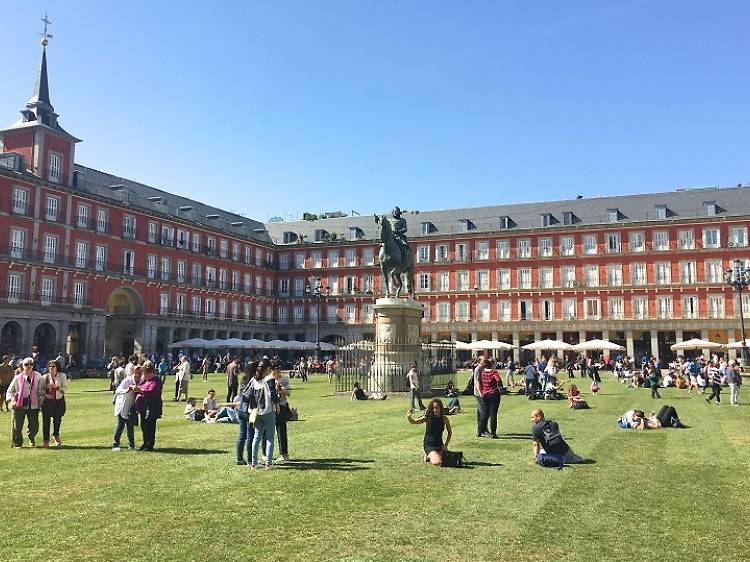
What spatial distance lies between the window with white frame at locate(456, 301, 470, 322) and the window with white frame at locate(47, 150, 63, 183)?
1406 inches

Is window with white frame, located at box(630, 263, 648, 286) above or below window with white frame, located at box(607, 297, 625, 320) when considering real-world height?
above

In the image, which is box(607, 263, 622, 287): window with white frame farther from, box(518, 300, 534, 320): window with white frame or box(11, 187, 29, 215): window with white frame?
box(11, 187, 29, 215): window with white frame

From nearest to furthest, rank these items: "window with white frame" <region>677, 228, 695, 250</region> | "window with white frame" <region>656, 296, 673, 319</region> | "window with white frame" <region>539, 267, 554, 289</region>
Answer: "window with white frame" <region>677, 228, 695, 250</region>
"window with white frame" <region>656, 296, 673, 319</region>
"window with white frame" <region>539, 267, 554, 289</region>

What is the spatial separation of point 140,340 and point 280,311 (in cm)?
1977

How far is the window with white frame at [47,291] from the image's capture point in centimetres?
4416

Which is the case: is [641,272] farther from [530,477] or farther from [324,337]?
[530,477]

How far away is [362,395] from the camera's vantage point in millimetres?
22031

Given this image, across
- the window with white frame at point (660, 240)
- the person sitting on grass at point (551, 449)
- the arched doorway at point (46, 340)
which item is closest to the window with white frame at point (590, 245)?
the window with white frame at point (660, 240)

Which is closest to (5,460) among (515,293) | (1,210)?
(1,210)

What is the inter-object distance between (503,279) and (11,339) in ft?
132

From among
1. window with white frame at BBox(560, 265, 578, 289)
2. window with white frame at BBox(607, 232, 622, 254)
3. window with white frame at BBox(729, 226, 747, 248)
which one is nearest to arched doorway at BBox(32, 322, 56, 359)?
window with white frame at BBox(560, 265, 578, 289)

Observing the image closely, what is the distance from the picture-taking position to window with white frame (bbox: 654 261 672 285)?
56.1 meters

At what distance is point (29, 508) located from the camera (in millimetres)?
7273

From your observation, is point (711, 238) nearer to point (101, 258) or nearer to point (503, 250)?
point (503, 250)
